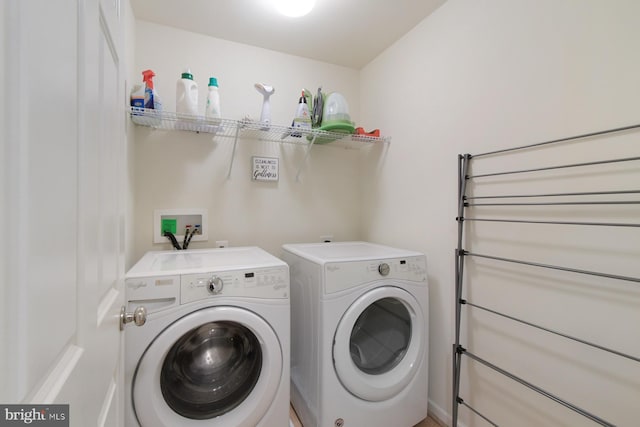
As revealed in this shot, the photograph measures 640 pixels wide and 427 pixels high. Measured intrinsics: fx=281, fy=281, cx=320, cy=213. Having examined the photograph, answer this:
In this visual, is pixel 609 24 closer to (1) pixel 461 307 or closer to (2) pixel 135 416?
(1) pixel 461 307

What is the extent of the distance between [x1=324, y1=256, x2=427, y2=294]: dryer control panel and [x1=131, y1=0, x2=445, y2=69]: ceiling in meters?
1.46

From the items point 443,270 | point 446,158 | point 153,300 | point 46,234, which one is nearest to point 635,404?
point 443,270

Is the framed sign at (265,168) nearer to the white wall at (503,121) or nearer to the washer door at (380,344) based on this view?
the white wall at (503,121)

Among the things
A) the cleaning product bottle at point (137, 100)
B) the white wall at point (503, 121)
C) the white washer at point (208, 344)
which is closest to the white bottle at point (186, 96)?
the cleaning product bottle at point (137, 100)

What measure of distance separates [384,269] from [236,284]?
731 millimetres

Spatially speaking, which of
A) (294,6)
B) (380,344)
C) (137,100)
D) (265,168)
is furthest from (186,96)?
(380,344)

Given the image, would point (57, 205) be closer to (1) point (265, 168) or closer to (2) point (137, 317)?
(2) point (137, 317)

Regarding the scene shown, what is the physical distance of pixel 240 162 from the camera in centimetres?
198

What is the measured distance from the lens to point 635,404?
910 millimetres

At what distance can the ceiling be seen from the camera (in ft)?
5.29

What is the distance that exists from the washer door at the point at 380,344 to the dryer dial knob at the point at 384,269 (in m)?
0.08

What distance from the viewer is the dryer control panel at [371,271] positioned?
135cm

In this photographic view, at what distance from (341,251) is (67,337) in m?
1.42

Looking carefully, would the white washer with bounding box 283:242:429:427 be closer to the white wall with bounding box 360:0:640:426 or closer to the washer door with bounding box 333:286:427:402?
the washer door with bounding box 333:286:427:402
